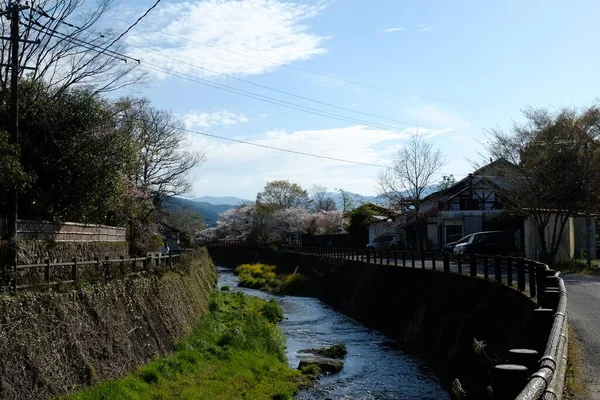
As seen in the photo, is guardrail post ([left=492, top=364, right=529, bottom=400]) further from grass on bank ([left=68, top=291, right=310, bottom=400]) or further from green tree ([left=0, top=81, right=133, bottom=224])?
green tree ([left=0, top=81, right=133, bottom=224])

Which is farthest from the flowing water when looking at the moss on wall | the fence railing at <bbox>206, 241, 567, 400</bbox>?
the fence railing at <bbox>206, 241, 567, 400</bbox>

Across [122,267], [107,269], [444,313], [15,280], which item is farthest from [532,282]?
[15,280]

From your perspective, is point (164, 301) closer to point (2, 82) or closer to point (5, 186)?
point (5, 186)

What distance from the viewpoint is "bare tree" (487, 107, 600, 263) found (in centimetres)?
3084

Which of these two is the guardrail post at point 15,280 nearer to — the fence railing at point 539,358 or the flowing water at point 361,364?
the flowing water at point 361,364

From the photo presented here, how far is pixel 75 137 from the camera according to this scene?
770 inches

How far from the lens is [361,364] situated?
59.8 ft

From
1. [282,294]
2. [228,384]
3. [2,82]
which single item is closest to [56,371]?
[228,384]

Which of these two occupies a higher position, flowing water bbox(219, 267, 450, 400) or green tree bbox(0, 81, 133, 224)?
green tree bbox(0, 81, 133, 224)

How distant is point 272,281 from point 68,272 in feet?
114

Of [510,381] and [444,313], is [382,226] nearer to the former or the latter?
[444,313]

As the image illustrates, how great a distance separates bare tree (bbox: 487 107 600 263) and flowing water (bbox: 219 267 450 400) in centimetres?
1103

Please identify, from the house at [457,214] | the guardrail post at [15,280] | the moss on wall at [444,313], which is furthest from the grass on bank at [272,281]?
the guardrail post at [15,280]

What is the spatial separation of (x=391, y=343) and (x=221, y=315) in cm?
689
